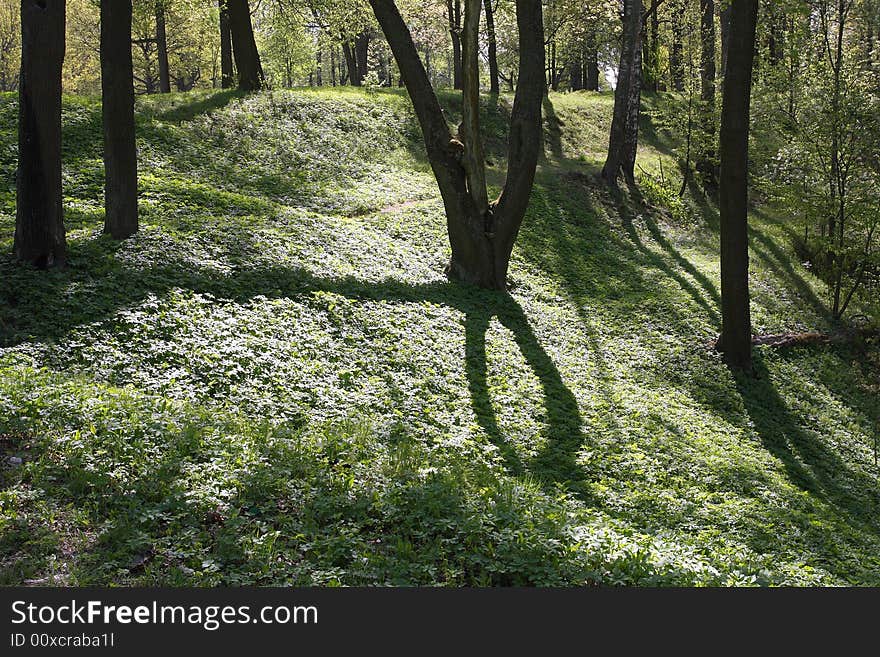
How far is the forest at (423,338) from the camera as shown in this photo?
5.55 meters

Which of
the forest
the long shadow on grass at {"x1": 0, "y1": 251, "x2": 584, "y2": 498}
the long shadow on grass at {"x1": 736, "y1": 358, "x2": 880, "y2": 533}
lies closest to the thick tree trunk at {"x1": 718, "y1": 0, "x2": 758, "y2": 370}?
the forest

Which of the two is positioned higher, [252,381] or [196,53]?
[196,53]

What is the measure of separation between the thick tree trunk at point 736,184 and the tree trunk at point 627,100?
9.56 metres

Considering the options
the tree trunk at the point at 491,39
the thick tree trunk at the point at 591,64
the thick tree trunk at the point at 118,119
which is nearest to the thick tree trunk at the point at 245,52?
the tree trunk at the point at 491,39

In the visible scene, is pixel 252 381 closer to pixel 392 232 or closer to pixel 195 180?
pixel 392 232

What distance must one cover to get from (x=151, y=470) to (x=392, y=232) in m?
10.5

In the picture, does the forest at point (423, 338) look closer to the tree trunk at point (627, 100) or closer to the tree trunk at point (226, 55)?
the tree trunk at point (627, 100)

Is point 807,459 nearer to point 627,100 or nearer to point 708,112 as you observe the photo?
point 627,100

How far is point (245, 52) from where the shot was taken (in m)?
21.5

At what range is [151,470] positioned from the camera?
19.1 feet

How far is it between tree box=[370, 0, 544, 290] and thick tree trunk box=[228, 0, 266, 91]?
9.57 metres

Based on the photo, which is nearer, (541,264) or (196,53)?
(541,264)

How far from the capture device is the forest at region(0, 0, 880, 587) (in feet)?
18.2

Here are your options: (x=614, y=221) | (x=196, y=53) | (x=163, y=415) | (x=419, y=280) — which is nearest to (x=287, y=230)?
(x=419, y=280)
